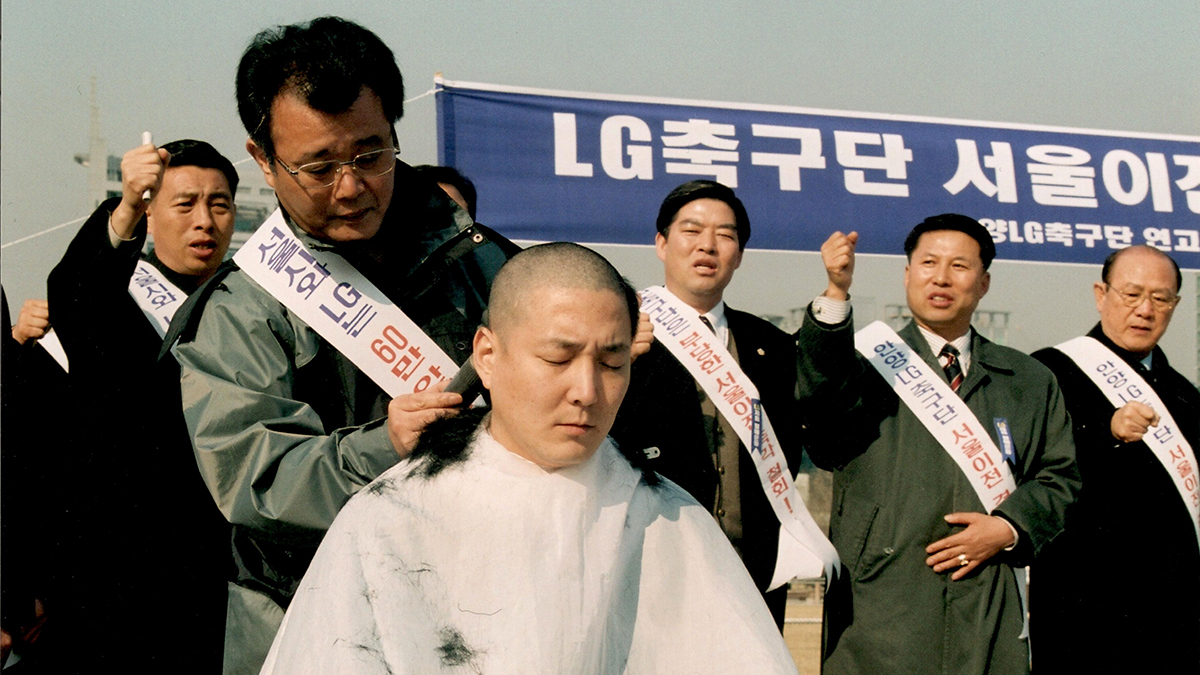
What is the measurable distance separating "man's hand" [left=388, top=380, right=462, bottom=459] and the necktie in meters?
2.92

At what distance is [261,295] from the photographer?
3.01 meters

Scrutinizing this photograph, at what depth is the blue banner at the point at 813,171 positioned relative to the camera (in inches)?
236

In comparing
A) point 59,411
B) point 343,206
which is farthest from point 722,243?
point 59,411

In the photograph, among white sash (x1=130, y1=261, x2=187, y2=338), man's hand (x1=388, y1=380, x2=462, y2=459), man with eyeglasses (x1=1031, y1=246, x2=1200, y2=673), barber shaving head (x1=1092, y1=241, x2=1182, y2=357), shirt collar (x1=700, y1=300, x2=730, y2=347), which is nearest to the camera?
man's hand (x1=388, y1=380, x2=462, y2=459)

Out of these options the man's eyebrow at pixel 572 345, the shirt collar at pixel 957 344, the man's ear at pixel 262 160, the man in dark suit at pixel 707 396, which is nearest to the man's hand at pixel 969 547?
the man in dark suit at pixel 707 396

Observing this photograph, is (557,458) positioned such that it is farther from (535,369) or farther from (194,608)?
(194,608)

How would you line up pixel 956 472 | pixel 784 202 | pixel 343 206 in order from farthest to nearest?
1. pixel 784 202
2. pixel 956 472
3. pixel 343 206

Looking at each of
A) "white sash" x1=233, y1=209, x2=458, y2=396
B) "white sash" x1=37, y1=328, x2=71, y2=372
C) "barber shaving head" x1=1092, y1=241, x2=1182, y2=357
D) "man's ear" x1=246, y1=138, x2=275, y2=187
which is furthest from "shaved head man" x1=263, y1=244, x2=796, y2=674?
"barber shaving head" x1=1092, y1=241, x2=1182, y2=357

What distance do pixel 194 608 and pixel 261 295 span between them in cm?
124

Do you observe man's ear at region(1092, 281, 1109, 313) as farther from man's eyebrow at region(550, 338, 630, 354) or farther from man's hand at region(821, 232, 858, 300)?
man's eyebrow at region(550, 338, 630, 354)

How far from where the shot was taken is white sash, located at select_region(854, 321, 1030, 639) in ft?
15.4

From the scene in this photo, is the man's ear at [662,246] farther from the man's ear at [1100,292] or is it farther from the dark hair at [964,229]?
the man's ear at [1100,292]

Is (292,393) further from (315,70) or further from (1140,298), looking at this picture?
(1140,298)

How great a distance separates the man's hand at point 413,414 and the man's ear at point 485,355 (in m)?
0.07
